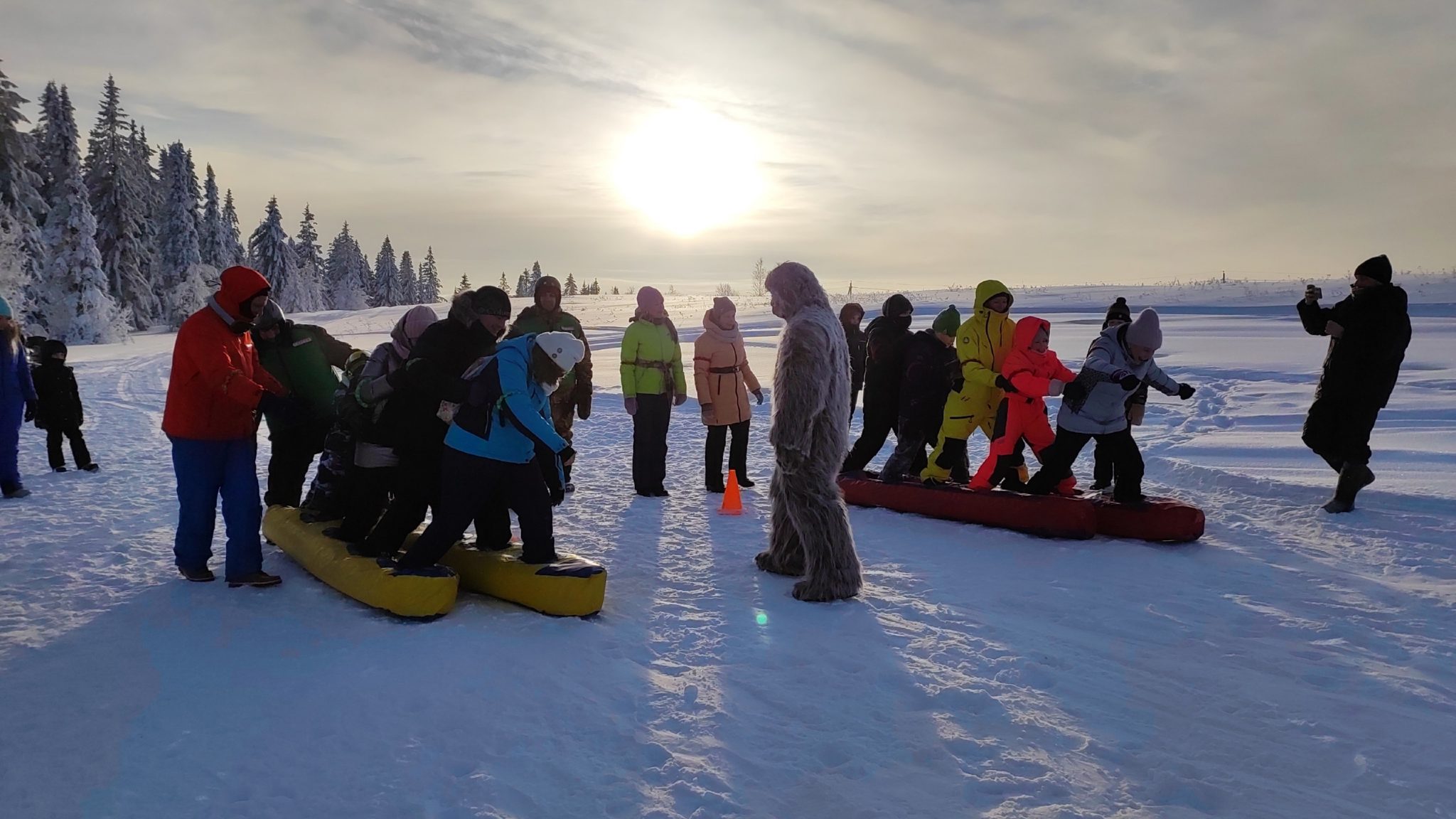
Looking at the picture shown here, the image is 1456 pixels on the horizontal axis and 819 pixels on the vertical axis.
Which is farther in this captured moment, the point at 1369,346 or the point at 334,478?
the point at 1369,346

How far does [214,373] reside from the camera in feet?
17.1

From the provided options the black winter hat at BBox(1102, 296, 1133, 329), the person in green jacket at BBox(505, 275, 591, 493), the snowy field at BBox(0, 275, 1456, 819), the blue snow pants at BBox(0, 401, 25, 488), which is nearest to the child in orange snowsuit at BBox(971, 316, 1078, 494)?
the snowy field at BBox(0, 275, 1456, 819)

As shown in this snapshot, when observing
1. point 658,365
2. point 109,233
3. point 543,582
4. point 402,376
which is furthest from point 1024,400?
point 109,233

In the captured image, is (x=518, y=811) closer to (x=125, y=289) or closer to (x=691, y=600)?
(x=691, y=600)

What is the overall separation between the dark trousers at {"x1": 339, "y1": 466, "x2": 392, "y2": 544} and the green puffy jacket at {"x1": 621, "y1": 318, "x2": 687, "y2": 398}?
3369 mm

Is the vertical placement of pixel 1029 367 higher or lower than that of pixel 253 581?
higher

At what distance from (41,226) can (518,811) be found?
150 feet

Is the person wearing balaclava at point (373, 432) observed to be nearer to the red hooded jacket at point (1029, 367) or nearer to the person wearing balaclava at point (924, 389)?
the person wearing balaclava at point (924, 389)

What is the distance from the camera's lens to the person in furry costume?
18.4 ft

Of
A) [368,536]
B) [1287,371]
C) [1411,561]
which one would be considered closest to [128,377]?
[368,536]

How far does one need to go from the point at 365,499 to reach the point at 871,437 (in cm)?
504

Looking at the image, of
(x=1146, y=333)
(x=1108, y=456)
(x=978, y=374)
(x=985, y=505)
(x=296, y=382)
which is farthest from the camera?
(x=978, y=374)

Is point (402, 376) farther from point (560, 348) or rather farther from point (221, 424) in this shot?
point (560, 348)

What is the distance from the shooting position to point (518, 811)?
316 cm
